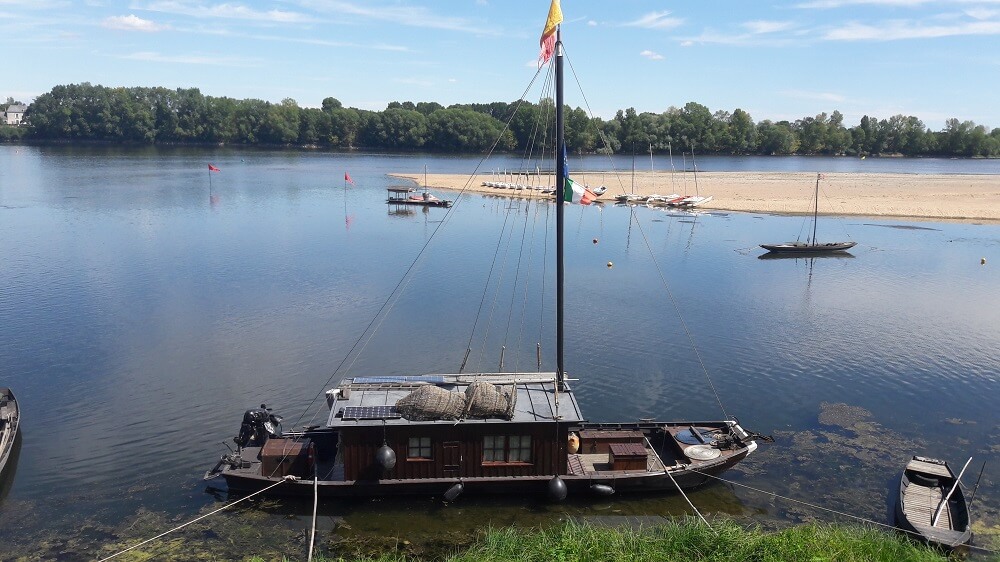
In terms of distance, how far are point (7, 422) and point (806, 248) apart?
65.6 m

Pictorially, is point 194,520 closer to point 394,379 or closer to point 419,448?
point 419,448

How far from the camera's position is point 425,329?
42.4 metres

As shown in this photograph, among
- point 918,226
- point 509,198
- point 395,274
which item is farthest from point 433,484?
point 509,198

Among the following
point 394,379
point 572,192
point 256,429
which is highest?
point 572,192

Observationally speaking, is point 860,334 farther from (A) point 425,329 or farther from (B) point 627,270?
(A) point 425,329

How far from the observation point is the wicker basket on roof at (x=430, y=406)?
76.8 ft

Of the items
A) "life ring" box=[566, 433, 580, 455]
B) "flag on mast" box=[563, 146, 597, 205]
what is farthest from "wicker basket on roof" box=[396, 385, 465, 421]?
"flag on mast" box=[563, 146, 597, 205]

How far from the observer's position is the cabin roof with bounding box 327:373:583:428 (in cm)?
2333

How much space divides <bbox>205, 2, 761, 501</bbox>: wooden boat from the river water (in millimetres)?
937

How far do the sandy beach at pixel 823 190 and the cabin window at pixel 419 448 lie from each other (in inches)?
3520

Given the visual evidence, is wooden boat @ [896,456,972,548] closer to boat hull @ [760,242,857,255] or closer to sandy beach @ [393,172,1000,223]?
boat hull @ [760,242,857,255]

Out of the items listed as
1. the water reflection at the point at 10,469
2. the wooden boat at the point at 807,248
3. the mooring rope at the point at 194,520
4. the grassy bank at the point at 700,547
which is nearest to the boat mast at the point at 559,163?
the grassy bank at the point at 700,547

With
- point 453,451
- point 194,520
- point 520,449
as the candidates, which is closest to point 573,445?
point 520,449

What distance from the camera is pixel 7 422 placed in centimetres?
2731
